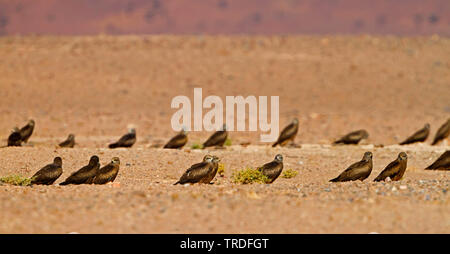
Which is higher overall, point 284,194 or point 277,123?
point 277,123

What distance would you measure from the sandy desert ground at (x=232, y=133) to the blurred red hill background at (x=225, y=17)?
2740 cm

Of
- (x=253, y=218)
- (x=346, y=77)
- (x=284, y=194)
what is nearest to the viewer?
(x=253, y=218)

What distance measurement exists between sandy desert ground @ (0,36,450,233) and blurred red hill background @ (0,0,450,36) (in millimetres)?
27396

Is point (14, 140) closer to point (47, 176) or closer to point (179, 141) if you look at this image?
point (179, 141)

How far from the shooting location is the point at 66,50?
4403 cm

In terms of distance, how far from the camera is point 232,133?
27.6 m

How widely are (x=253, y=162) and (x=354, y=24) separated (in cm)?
6143

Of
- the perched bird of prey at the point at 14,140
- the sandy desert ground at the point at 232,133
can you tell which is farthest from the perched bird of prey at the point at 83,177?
the perched bird of prey at the point at 14,140

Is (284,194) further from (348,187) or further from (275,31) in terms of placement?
(275,31)

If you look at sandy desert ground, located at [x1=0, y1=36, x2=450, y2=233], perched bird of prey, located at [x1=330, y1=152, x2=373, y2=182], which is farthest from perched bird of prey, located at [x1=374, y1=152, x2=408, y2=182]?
sandy desert ground, located at [x1=0, y1=36, x2=450, y2=233]

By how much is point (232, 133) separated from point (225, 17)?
170 ft

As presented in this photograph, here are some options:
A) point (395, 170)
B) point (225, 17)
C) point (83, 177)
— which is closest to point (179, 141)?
point (83, 177)

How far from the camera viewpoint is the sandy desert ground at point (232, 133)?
31.9 feet
